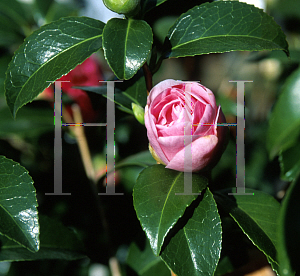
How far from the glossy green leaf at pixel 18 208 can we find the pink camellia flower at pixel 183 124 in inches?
9.2

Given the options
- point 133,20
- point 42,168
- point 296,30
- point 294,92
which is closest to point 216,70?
point 296,30

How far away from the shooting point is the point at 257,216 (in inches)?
25.1

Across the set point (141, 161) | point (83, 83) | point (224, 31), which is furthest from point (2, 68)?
point (224, 31)

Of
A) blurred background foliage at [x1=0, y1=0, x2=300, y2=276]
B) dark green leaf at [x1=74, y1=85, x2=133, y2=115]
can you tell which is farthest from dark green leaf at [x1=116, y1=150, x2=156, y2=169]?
dark green leaf at [x1=74, y1=85, x2=133, y2=115]

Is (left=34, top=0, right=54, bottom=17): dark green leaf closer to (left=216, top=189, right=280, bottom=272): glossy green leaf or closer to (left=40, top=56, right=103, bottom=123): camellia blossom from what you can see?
(left=40, top=56, right=103, bottom=123): camellia blossom

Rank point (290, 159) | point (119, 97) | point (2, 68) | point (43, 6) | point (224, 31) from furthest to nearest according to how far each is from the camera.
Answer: point (43, 6) < point (2, 68) < point (119, 97) < point (224, 31) < point (290, 159)

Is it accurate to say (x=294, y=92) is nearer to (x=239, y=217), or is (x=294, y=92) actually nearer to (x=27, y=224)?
(x=239, y=217)

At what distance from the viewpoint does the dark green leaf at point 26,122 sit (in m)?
0.93

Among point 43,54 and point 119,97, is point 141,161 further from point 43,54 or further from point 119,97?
point 43,54

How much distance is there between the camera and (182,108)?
1.83 ft

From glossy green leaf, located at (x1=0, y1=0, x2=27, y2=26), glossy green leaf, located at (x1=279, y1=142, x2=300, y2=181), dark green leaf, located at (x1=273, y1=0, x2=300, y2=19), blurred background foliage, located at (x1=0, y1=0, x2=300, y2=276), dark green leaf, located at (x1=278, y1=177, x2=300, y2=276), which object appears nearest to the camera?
dark green leaf, located at (x1=278, y1=177, x2=300, y2=276)

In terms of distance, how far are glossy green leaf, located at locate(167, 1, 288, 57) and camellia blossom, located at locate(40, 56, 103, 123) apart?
15.8 inches

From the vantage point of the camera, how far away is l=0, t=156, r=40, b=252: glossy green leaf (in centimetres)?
54

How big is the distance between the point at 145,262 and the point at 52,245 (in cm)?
24
